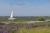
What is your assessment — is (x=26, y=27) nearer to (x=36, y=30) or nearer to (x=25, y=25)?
(x=25, y=25)

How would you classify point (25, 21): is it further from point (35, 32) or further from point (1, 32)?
point (1, 32)

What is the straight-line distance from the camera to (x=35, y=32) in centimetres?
162

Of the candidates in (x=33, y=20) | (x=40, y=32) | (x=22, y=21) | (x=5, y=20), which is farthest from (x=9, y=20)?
(x=40, y=32)

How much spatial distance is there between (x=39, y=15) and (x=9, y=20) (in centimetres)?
45

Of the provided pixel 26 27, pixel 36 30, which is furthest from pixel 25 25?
pixel 36 30

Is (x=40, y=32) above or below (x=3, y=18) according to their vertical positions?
below

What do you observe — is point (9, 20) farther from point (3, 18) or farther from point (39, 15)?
point (39, 15)

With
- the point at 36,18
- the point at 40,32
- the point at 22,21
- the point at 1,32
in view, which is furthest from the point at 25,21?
the point at 1,32

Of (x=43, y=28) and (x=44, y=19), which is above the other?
(x=44, y=19)

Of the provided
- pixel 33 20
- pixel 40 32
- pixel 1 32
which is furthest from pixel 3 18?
pixel 40 32

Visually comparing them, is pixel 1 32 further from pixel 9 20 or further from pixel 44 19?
pixel 44 19

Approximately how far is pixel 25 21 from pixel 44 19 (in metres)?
0.28

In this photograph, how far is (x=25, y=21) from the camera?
1.68 metres

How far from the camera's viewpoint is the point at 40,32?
1.61m
